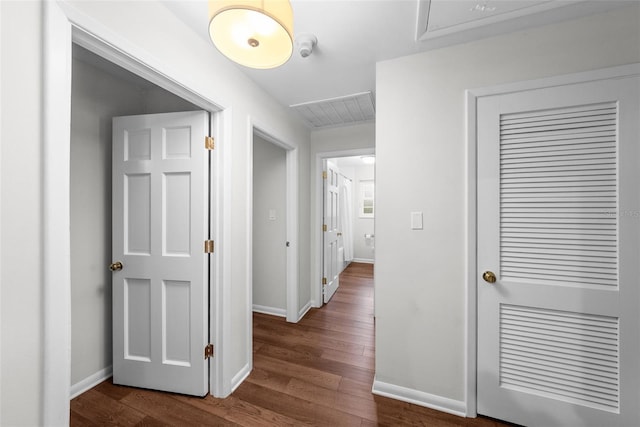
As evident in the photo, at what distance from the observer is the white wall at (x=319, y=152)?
116 inches

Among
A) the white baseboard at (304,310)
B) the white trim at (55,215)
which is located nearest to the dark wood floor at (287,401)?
the white baseboard at (304,310)

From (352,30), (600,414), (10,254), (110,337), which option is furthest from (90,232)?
(600,414)

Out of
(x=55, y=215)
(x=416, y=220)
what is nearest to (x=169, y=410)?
(x=55, y=215)

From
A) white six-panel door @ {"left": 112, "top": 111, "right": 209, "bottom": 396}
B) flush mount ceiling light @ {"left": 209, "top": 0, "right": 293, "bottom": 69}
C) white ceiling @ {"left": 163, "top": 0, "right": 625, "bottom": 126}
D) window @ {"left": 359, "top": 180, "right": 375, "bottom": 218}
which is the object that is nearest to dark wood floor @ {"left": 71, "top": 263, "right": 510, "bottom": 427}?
white six-panel door @ {"left": 112, "top": 111, "right": 209, "bottom": 396}

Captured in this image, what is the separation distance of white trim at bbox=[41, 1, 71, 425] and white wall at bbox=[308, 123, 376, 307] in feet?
8.06

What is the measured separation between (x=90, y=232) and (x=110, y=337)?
0.85 m

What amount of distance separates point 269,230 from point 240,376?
1.60 meters

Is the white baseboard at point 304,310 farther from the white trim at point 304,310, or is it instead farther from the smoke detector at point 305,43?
the smoke detector at point 305,43

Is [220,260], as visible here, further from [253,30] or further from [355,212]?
[355,212]

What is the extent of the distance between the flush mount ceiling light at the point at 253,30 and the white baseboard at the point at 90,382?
7.81 feet

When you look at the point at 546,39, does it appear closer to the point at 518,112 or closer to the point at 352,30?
the point at 518,112

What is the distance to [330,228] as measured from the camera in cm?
359

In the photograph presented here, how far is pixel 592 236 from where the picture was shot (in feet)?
4.38

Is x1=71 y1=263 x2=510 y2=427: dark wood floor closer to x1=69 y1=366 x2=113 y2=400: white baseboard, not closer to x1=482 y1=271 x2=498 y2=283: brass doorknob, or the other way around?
x1=69 y1=366 x2=113 y2=400: white baseboard
